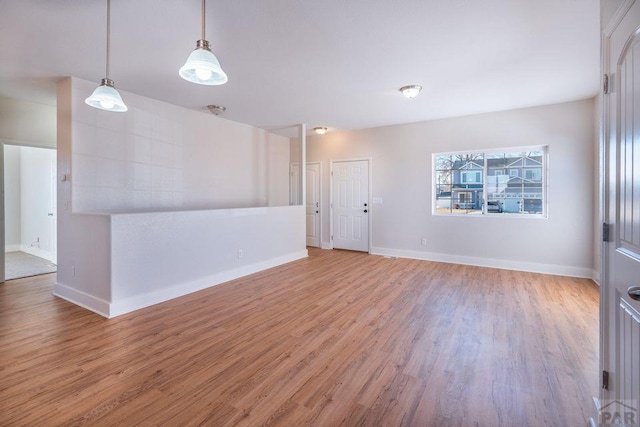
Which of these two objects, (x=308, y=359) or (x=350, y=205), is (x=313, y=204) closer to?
(x=350, y=205)

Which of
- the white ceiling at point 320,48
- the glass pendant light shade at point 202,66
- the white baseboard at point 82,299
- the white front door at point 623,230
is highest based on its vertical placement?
the white ceiling at point 320,48

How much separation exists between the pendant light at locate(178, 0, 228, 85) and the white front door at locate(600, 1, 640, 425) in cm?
215

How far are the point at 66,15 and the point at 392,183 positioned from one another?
5.33 meters

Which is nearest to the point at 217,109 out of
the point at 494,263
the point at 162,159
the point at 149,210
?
the point at 162,159

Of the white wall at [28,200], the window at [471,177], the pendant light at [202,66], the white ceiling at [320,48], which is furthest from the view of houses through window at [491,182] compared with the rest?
the white wall at [28,200]

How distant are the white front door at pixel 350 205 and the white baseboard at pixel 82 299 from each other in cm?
477

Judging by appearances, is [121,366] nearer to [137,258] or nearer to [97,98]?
[137,258]

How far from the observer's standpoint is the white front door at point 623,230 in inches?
46.6

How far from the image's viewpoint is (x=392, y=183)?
20.2 ft

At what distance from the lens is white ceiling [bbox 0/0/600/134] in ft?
7.68

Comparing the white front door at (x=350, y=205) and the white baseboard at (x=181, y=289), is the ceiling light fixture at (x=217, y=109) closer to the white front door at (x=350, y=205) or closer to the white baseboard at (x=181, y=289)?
the white baseboard at (x=181, y=289)

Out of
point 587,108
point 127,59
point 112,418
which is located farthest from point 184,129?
point 587,108

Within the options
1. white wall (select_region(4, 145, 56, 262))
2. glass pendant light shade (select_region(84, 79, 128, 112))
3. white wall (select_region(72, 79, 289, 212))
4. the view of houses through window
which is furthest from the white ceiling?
white wall (select_region(4, 145, 56, 262))

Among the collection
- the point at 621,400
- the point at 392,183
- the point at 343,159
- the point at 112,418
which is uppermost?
the point at 343,159
